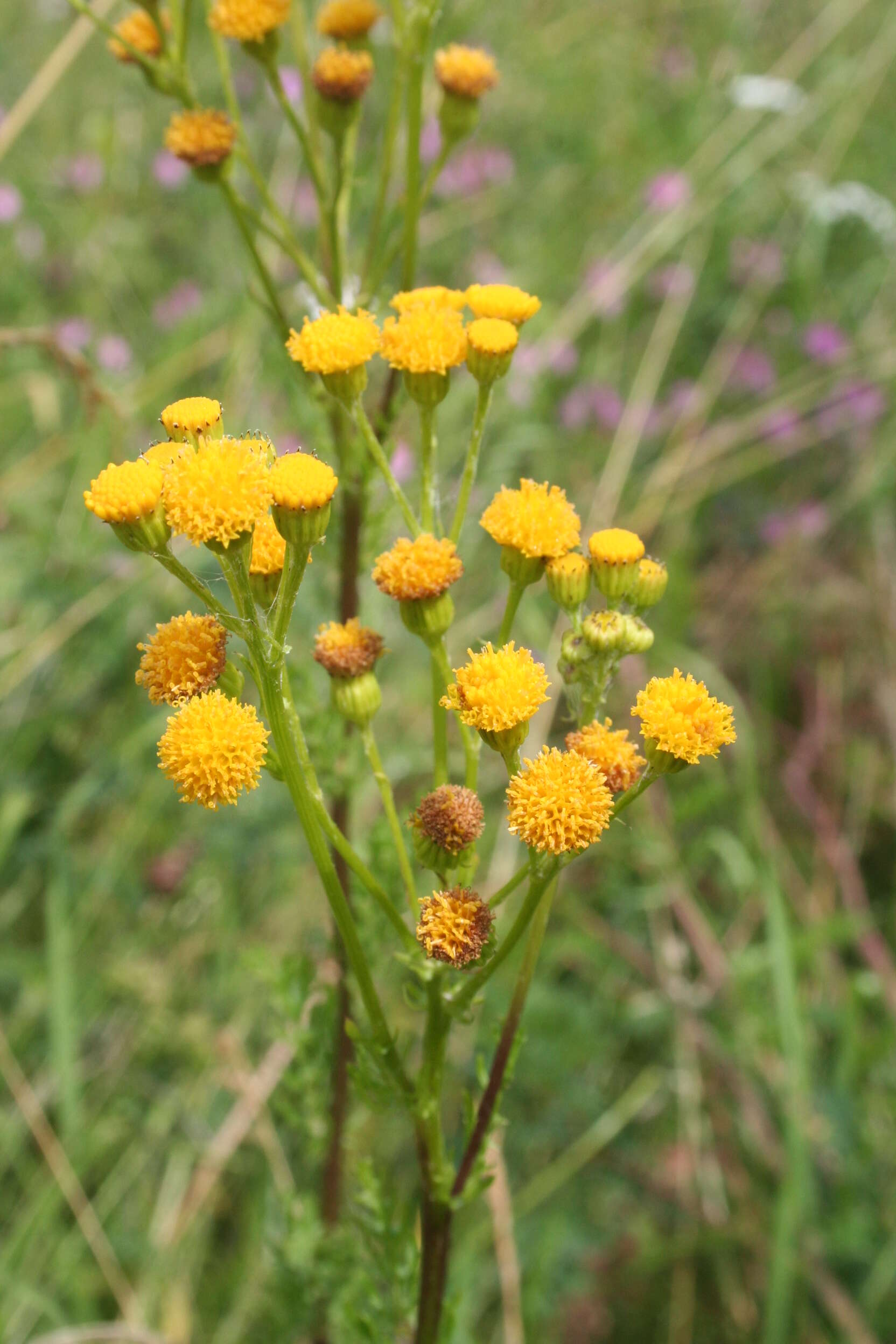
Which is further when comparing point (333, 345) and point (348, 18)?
point (348, 18)

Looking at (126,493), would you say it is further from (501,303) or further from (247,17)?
(247,17)

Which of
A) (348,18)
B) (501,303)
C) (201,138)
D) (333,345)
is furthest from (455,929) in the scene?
(348,18)

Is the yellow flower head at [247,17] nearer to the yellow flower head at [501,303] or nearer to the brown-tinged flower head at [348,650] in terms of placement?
the yellow flower head at [501,303]

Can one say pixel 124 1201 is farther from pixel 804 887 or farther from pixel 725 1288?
pixel 804 887

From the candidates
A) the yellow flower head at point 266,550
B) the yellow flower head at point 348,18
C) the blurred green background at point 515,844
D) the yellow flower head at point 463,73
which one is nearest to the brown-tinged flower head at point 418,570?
the yellow flower head at point 266,550

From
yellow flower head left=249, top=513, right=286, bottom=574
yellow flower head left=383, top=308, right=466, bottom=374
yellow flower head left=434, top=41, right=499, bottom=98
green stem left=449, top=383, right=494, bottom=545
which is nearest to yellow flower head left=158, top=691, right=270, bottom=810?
yellow flower head left=249, top=513, right=286, bottom=574

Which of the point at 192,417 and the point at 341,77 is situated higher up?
the point at 341,77
